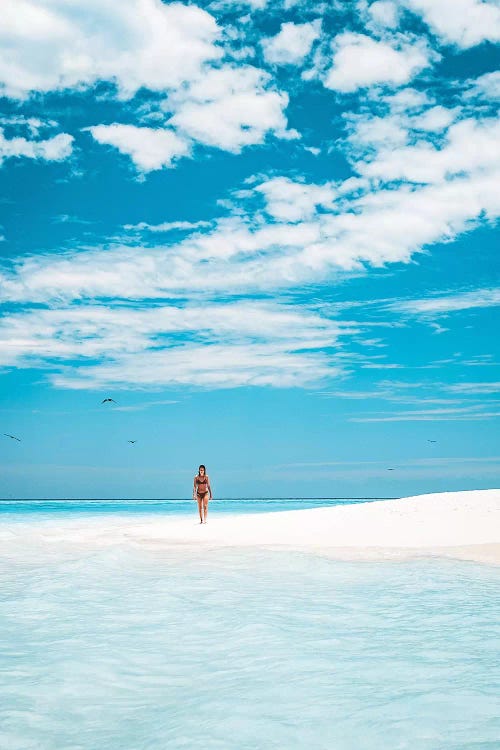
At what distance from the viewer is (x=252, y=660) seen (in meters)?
7.54

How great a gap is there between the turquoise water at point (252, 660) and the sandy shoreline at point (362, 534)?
363 centimetres

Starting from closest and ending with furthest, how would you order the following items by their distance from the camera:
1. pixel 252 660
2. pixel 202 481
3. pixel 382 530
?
pixel 252 660, pixel 382 530, pixel 202 481

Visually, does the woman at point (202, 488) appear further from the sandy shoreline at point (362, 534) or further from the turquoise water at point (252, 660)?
the turquoise water at point (252, 660)

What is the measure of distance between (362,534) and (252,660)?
13.0m

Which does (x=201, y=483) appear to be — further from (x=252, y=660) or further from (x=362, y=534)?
(x=252, y=660)

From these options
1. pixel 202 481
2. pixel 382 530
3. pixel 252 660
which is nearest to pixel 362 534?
pixel 382 530

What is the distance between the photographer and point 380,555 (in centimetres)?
1580

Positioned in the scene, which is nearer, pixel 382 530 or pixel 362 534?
pixel 362 534

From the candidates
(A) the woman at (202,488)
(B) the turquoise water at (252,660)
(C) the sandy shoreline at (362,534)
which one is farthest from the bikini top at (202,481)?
(B) the turquoise water at (252,660)

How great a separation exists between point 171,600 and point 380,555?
6879 mm

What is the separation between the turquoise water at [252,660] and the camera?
5.51 metres

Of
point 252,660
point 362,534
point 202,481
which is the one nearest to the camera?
point 252,660

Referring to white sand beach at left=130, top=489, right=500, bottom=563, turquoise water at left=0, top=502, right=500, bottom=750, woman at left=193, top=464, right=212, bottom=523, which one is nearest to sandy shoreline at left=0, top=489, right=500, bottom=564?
white sand beach at left=130, top=489, right=500, bottom=563

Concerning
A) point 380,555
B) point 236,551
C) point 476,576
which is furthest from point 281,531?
point 476,576
